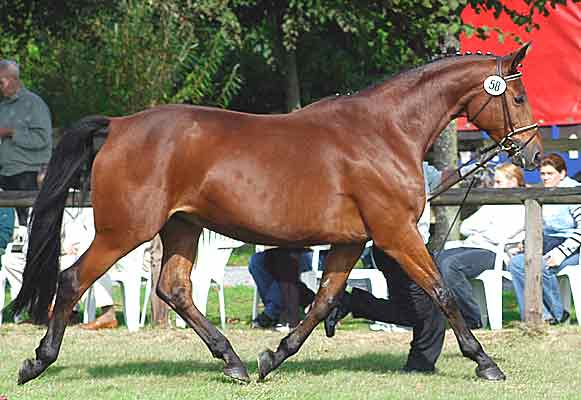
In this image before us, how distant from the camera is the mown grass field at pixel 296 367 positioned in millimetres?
6785

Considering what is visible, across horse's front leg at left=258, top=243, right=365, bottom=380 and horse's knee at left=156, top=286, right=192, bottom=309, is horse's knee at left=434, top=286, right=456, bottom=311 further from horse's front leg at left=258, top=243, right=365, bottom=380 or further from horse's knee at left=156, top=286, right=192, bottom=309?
horse's knee at left=156, top=286, right=192, bottom=309

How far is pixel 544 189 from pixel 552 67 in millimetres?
6007

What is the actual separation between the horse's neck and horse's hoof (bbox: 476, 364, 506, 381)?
1349 mm

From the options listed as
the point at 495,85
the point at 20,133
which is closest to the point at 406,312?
the point at 495,85

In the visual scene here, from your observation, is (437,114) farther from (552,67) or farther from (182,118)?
(552,67)

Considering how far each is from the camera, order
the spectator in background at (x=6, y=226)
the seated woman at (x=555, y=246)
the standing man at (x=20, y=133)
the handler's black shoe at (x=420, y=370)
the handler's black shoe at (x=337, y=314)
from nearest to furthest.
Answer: the handler's black shoe at (x=420, y=370)
the handler's black shoe at (x=337, y=314)
the seated woman at (x=555, y=246)
the spectator in background at (x=6, y=226)
the standing man at (x=20, y=133)

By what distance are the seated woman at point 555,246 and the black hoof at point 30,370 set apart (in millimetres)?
4263

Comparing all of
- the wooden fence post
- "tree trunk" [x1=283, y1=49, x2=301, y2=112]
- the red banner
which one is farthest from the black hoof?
"tree trunk" [x1=283, y1=49, x2=301, y2=112]

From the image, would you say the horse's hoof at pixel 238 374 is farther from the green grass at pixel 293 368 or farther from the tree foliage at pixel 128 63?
the tree foliage at pixel 128 63

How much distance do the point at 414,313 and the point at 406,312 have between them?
6 centimetres

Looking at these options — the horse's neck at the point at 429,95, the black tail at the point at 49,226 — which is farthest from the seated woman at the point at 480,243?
the black tail at the point at 49,226

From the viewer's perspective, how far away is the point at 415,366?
24.9 ft

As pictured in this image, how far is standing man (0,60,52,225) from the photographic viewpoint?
1148 cm

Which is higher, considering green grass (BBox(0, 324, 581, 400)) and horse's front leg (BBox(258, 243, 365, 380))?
horse's front leg (BBox(258, 243, 365, 380))
